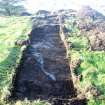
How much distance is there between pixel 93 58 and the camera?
59.0 ft

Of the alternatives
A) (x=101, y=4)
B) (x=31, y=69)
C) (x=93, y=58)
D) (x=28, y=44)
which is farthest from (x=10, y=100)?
(x=101, y=4)

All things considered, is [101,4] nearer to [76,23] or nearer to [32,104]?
[76,23]

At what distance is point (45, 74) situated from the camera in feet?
54.5

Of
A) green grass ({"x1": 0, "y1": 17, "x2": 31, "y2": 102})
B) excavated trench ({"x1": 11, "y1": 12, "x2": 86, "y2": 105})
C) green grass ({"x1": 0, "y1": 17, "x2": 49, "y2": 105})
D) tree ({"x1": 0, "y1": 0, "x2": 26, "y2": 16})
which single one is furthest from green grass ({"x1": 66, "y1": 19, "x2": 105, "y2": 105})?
tree ({"x1": 0, "y1": 0, "x2": 26, "y2": 16})

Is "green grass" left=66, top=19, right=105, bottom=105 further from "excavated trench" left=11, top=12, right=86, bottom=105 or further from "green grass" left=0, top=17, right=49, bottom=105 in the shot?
"green grass" left=0, top=17, right=49, bottom=105

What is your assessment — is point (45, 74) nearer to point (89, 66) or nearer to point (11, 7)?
point (89, 66)

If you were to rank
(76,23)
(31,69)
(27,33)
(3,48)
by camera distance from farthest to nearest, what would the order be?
(76,23)
(27,33)
(3,48)
(31,69)

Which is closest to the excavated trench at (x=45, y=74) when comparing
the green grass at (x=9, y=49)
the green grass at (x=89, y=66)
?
the green grass at (x=9, y=49)

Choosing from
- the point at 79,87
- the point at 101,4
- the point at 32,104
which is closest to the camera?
the point at 32,104

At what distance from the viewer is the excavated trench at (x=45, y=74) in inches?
552

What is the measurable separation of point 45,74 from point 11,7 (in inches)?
822

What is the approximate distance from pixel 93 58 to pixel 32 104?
22.2ft

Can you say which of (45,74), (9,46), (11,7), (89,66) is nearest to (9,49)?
(9,46)

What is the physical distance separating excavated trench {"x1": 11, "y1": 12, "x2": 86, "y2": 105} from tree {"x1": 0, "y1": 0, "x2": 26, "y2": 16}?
34.7 feet
